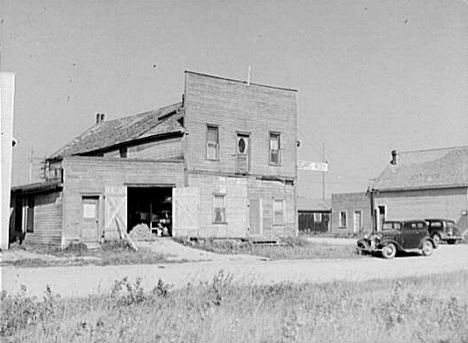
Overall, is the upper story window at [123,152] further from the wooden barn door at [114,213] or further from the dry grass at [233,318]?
the dry grass at [233,318]

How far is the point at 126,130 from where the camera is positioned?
1442 inches

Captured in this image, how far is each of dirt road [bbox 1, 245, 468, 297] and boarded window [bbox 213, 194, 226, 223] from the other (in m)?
7.62

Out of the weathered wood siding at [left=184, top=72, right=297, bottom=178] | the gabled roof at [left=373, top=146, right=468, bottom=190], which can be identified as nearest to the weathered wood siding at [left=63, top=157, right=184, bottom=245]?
the weathered wood siding at [left=184, top=72, right=297, bottom=178]

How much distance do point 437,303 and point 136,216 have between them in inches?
893

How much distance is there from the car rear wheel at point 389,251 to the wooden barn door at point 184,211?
28.2 feet

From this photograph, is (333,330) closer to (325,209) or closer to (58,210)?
(58,210)

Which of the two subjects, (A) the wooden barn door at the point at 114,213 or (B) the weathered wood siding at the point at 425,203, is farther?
(B) the weathered wood siding at the point at 425,203

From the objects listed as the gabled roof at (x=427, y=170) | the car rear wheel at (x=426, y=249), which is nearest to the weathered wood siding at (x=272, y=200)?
the car rear wheel at (x=426, y=249)

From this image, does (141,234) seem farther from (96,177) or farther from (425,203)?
(425,203)

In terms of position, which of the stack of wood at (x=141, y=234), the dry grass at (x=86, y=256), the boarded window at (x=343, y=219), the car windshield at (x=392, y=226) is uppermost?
the boarded window at (x=343, y=219)

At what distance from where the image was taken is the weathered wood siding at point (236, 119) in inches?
1163

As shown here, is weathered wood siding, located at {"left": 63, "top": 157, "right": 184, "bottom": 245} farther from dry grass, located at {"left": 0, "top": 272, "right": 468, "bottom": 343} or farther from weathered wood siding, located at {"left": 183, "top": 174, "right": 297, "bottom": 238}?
dry grass, located at {"left": 0, "top": 272, "right": 468, "bottom": 343}

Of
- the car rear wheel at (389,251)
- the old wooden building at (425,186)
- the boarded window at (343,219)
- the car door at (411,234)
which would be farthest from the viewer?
the boarded window at (343,219)

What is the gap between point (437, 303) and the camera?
9.92 m
